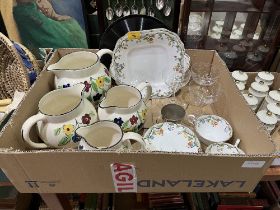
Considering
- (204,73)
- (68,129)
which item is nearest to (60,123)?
(68,129)

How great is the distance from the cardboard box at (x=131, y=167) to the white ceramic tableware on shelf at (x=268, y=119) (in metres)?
0.17

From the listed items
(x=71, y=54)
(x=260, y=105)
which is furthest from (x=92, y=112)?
(x=260, y=105)

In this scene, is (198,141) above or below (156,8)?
below

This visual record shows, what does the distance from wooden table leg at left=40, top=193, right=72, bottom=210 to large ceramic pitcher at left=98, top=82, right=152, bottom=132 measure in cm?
26

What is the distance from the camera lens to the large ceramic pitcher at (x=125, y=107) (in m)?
0.62

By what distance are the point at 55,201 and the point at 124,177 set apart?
263mm

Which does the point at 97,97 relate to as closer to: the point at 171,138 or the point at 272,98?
the point at 171,138

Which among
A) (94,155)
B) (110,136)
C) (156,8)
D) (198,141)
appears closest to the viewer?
(94,155)

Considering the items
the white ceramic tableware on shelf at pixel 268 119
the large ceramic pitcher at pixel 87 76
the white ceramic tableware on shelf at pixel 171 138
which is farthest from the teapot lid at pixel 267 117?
the large ceramic pitcher at pixel 87 76

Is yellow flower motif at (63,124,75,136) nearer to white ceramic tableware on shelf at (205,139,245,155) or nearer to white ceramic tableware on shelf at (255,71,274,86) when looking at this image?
white ceramic tableware on shelf at (205,139,245,155)

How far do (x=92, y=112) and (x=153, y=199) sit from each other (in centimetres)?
50

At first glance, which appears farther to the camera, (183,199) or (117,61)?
(183,199)

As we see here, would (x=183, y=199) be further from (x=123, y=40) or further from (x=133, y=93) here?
(x=123, y=40)

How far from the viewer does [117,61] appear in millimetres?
812
